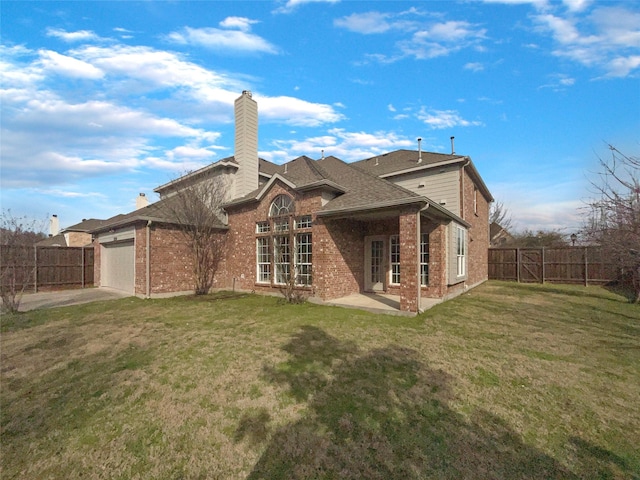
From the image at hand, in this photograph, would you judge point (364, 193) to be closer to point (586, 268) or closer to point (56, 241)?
point (586, 268)

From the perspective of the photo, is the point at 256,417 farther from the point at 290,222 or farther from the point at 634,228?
the point at 290,222

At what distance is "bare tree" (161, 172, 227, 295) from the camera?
12219 millimetres

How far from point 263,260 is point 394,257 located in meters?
5.35

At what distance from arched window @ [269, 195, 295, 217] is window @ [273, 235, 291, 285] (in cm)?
95

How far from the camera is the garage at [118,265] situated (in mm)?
12812

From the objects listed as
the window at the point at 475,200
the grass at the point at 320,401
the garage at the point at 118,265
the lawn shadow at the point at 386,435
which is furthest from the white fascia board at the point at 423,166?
the garage at the point at 118,265

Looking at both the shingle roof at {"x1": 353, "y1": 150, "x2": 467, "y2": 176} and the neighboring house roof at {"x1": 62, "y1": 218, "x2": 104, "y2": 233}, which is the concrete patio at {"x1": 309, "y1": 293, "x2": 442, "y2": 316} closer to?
the shingle roof at {"x1": 353, "y1": 150, "x2": 467, "y2": 176}

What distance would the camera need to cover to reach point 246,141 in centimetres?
1438

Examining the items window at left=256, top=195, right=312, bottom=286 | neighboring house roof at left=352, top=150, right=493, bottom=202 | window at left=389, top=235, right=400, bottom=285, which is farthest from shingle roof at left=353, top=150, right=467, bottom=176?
window at left=256, top=195, right=312, bottom=286

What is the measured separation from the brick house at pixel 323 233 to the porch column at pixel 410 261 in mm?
27

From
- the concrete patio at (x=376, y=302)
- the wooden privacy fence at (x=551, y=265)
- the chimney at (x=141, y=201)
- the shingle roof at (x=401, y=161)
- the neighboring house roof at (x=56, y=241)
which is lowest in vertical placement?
the concrete patio at (x=376, y=302)

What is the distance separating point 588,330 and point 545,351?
106 inches

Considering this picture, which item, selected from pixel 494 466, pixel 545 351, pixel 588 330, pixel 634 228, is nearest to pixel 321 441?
pixel 494 466

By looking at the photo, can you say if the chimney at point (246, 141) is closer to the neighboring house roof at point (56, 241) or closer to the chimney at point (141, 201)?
the chimney at point (141, 201)
